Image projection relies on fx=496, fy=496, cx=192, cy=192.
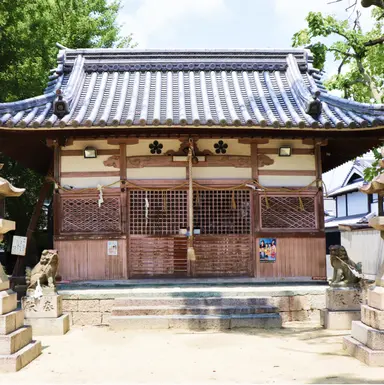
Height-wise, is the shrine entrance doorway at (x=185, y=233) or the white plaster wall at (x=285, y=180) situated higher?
the white plaster wall at (x=285, y=180)

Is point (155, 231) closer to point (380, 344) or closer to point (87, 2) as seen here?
point (380, 344)

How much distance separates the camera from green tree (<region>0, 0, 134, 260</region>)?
17641 millimetres

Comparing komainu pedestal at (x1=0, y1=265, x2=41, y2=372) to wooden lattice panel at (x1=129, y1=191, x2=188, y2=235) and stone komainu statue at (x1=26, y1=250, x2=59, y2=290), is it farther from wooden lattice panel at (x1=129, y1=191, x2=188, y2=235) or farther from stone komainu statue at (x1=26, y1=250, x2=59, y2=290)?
wooden lattice panel at (x1=129, y1=191, x2=188, y2=235)

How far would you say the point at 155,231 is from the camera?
12.2 metres

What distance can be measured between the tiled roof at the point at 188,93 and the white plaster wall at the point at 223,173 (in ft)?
4.34

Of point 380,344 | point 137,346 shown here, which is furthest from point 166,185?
point 380,344

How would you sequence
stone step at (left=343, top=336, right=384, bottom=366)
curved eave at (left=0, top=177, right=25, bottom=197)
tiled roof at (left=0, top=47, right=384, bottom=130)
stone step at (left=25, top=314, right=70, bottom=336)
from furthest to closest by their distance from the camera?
1. tiled roof at (left=0, top=47, right=384, bottom=130)
2. stone step at (left=25, top=314, right=70, bottom=336)
3. curved eave at (left=0, top=177, right=25, bottom=197)
4. stone step at (left=343, top=336, right=384, bottom=366)

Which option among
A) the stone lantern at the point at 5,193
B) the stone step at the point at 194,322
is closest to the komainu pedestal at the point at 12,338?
the stone lantern at the point at 5,193

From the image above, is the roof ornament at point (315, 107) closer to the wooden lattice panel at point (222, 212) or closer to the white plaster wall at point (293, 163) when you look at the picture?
the white plaster wall at point (293, 163)

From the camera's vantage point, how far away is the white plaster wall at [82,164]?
12141 mm

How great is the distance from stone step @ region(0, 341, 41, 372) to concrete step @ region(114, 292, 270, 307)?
3072 millimetres

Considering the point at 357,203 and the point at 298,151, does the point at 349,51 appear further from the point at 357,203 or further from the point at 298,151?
the point at 357,203

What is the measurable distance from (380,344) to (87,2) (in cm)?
2468

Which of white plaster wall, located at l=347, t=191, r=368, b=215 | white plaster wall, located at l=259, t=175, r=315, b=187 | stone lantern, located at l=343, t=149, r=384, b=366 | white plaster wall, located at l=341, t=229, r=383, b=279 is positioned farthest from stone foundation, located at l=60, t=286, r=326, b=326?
white plaster wall, located at l=347, t=191, r=368, b=215
